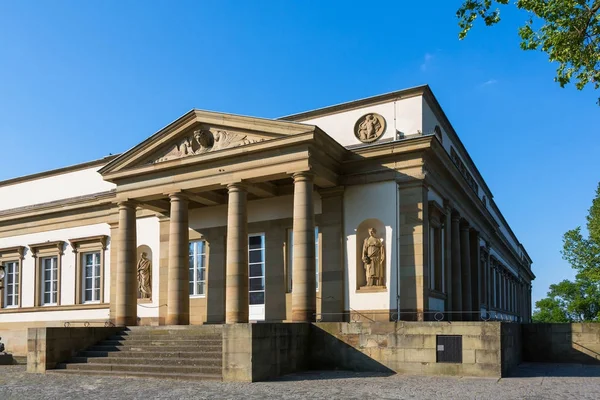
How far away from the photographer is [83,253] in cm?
3108

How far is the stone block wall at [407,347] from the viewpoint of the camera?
688 inches

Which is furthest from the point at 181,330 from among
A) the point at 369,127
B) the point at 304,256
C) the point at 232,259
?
the point at 369,127

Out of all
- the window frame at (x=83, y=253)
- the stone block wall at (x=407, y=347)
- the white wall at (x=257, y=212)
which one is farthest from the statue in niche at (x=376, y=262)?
the window frame at (x=83, y=253)

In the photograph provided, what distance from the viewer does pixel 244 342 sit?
17016 millimetres

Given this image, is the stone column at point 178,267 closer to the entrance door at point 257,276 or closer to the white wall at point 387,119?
the entrance door at point 257,276

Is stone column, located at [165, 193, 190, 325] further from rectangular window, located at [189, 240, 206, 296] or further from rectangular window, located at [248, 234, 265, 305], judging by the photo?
rectangular window, located at [189, 240, 206, 296]

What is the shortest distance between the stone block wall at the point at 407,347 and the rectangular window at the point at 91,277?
46.9 feet

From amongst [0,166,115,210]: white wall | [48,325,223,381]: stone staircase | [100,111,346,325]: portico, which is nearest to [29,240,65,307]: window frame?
[0,166,115,210]: white wall

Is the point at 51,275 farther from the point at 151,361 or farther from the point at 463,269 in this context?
the point at 463,269

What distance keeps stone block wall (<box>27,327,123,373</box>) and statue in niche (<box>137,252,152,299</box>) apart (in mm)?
6402

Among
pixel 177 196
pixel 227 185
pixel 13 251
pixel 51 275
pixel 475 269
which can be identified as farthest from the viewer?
pixel 13 251

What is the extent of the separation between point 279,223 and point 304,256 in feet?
15.3

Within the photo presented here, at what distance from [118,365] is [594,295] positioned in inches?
1986

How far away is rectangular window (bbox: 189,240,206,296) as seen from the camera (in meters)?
27.2
